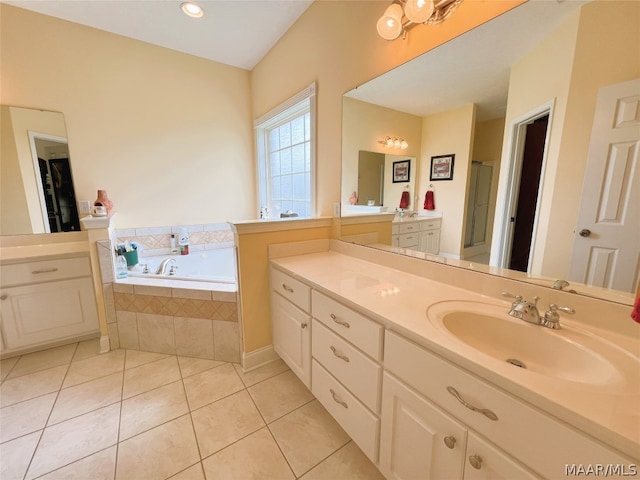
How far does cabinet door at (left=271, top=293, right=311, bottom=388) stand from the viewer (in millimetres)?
1431

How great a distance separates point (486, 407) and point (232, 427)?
4.23ft

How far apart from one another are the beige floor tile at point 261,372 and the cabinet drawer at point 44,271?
57.5 inches

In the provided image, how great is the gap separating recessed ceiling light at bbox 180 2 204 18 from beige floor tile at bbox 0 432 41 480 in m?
2.87

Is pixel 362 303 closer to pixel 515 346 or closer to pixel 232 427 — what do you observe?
pixel 515 346

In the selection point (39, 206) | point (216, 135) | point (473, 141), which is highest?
point (216, 135)

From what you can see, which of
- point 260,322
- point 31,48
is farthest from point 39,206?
point 260,322

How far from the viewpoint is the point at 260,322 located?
5.90 feet

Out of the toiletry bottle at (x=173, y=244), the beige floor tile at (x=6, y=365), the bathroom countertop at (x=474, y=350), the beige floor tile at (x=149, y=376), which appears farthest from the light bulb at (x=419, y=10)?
the beige floor tile at (x=6, y=365)

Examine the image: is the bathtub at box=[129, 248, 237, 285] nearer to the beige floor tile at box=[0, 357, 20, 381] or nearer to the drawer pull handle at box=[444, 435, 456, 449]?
the beige floor tile at box=[0, 357, 20, 381]

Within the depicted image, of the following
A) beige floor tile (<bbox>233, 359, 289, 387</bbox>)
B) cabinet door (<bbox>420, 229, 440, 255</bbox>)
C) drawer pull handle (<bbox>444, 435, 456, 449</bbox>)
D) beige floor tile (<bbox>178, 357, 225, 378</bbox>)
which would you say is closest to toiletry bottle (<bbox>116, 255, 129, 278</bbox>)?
beige floor tile (<bbox>178, 357, 225, 378</bbox>)

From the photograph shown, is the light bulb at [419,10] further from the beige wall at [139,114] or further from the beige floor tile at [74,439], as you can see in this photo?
the beige floor tile at [74,439]

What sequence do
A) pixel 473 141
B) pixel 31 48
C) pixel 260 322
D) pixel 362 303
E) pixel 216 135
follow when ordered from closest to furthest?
pixel 362 303 < pixel 473 141 < pixel 260 322 < pixel 31 48 < pixel 216 135

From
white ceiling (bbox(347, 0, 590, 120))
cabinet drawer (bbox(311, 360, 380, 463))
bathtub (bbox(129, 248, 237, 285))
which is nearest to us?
white ceiling (bbox(347, 0, 590, 120))

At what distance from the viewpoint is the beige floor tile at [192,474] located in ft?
3.65
